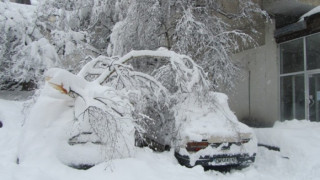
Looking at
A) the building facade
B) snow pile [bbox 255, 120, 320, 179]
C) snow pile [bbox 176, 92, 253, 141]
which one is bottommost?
snow pile [bbox 255, 120, 320, 179]

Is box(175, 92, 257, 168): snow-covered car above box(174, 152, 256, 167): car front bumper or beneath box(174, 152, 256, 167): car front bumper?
above

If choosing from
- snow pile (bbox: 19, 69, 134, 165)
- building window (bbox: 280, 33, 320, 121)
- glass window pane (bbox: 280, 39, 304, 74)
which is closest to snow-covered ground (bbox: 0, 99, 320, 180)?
snow pile (bbox: 19, 69, 134, 165)

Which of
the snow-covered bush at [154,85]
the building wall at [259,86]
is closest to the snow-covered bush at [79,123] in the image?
the snow-covered bush at [154,85]

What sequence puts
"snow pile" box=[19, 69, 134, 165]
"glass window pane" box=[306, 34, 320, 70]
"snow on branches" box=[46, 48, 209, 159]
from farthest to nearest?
"glass window pane" box=[306, 34, 320, 70] → "snow on branches" box=[46, 48, 209, 159] → "snow pile" box=[19, 69, 134, 165]

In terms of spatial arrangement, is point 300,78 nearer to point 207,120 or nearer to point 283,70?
point 283,70

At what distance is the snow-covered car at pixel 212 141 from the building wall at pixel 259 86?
20.5 feet

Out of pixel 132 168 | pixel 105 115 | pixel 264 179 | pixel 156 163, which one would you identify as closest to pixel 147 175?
pixel 132 168

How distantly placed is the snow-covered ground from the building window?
2.66ft

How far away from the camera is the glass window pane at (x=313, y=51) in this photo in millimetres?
11031

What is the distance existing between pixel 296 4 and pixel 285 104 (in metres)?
3.69

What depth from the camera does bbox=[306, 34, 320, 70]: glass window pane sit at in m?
11.0

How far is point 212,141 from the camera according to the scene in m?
6.32

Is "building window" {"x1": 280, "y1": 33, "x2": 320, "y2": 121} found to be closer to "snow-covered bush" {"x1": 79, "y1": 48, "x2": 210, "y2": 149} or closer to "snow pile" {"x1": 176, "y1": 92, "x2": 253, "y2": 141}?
"snow pile" {"x1": 176, "y1": 92, "x2": 253, "y2": 141}

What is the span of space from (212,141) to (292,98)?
23.6 ft
